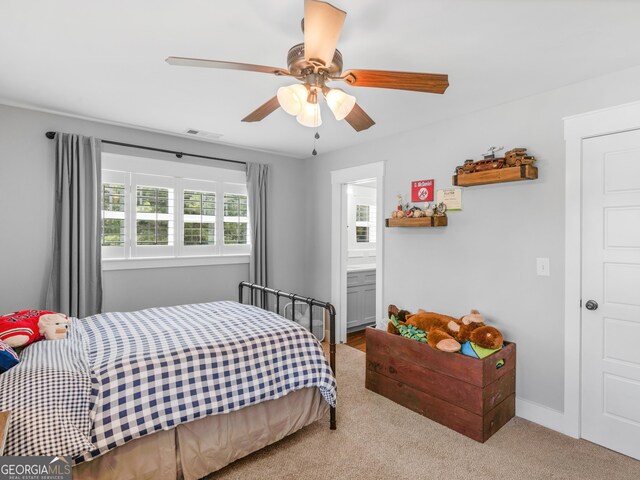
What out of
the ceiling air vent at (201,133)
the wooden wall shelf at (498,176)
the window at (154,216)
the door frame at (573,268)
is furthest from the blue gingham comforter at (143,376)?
the ceiling air vent at (201,133)

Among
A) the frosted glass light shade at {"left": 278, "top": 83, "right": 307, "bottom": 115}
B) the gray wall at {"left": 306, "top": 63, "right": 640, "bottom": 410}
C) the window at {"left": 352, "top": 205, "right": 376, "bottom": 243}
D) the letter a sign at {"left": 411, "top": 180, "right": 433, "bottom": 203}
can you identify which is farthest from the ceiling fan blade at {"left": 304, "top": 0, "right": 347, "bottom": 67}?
the window at {"left": 352, "top": 205, "right": 376, "bottom": 243}

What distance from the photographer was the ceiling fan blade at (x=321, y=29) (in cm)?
123

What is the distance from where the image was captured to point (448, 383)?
2.46 meters

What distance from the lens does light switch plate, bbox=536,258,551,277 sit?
2.53 metres

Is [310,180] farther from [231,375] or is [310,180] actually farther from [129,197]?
[231,375]

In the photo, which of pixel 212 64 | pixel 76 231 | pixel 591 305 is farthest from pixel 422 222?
pixel 76 231

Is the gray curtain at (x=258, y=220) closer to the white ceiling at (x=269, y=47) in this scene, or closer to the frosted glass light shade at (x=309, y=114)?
the white ceiling at (x=269, y=47)

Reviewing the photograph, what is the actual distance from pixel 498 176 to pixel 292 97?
5.86 ft

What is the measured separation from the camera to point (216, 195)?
4027mm

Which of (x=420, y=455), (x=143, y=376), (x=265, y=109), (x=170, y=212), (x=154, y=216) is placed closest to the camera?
(x=143, y=376)

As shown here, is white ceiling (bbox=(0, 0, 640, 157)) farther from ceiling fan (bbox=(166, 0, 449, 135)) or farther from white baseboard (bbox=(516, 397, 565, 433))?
white baseboard (bbox=(516, 397, 565, 433))

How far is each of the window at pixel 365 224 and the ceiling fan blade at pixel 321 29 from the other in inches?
145

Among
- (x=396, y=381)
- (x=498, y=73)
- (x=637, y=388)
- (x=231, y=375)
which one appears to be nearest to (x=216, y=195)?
(x=231, y=375)

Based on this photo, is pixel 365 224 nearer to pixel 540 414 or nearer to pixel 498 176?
pixel 498 176
